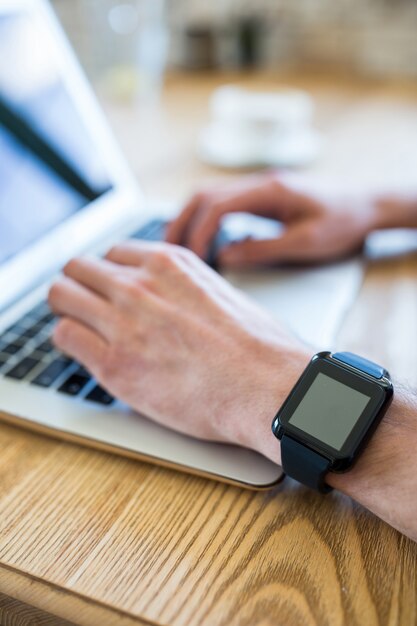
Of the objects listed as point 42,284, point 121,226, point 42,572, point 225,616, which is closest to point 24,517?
point 42,572

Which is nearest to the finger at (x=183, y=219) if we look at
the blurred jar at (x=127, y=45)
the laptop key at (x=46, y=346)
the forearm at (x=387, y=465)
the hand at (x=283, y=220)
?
the hand at (x=283, y=220)

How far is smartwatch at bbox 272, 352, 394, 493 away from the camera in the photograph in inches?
15.1

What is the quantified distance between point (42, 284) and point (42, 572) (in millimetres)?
350

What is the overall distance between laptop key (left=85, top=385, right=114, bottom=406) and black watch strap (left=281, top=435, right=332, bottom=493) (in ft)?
0.52

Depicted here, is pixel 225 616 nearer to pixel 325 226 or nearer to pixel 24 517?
pixel 24 517

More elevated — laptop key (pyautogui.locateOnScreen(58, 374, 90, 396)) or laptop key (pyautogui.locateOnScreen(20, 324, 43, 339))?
laptop key (pyautogui.locateOnScreen(20, 324, 43, 339))

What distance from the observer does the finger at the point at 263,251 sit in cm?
71

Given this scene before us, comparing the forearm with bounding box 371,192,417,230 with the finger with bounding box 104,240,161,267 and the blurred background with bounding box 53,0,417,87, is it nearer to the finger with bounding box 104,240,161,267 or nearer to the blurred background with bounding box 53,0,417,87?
→ the finger with bounding box 104,240,161,267

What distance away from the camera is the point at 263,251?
0.71 metres

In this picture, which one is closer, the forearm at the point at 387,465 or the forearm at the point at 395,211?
the forearm at the point at 387,465

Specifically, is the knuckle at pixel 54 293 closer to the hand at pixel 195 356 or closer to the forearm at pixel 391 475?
the hand at pixel 195 356

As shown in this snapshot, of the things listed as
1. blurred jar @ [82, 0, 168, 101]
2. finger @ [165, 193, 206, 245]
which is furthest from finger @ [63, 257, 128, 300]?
blurred jar @ [82, 0, 168, 101]

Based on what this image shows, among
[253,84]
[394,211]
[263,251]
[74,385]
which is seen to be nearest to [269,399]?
[74,385]

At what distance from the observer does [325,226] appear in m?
0.73
